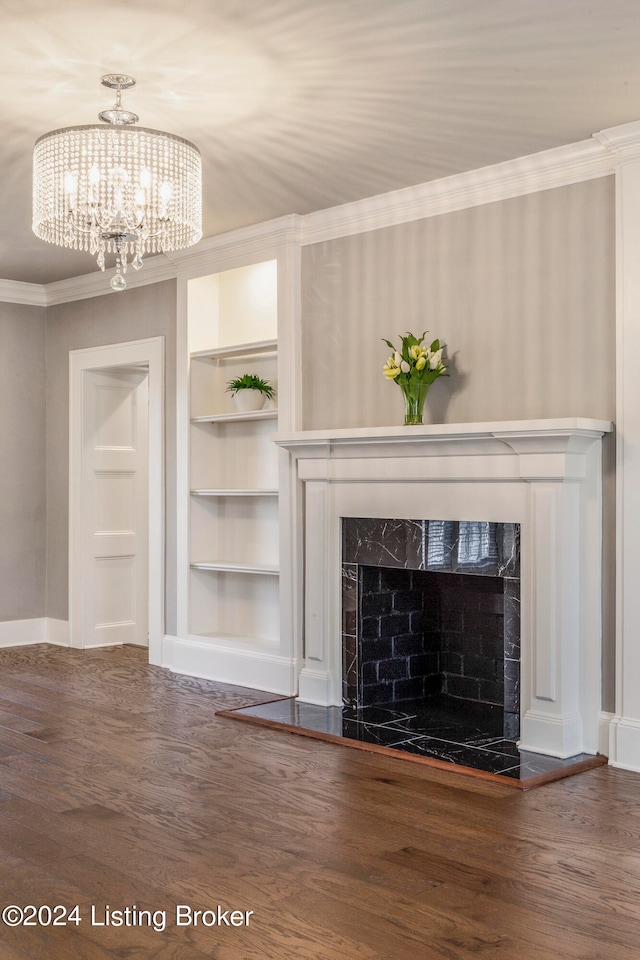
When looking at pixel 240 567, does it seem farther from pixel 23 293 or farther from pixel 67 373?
pixel 23 293

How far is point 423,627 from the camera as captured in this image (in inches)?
206

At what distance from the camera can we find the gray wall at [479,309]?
4168 mm

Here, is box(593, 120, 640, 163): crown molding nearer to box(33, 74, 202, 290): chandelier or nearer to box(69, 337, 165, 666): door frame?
box(33, 74, 202, 290): chandelier

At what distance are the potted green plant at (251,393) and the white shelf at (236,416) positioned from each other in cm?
7

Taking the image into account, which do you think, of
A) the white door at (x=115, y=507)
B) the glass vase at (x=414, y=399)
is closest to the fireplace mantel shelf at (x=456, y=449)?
the glass vase at (x=414, y=399)

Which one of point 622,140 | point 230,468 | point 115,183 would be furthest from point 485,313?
point 230,468

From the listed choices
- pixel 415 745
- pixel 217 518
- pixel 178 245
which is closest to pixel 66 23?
pixel 178 245

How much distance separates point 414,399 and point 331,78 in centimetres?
162

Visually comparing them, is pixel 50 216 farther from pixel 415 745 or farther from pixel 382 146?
pixel 415 745

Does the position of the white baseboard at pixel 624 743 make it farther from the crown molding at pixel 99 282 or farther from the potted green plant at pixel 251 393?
the crown molding at pixel 99 282

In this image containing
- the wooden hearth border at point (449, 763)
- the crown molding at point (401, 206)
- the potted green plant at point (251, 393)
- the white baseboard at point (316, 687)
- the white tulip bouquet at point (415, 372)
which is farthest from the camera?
the potted green plant at point (251, 393)

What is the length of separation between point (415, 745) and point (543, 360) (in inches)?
70.8

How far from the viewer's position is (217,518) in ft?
20.0

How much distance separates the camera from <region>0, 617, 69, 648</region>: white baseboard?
7008 millimetres
